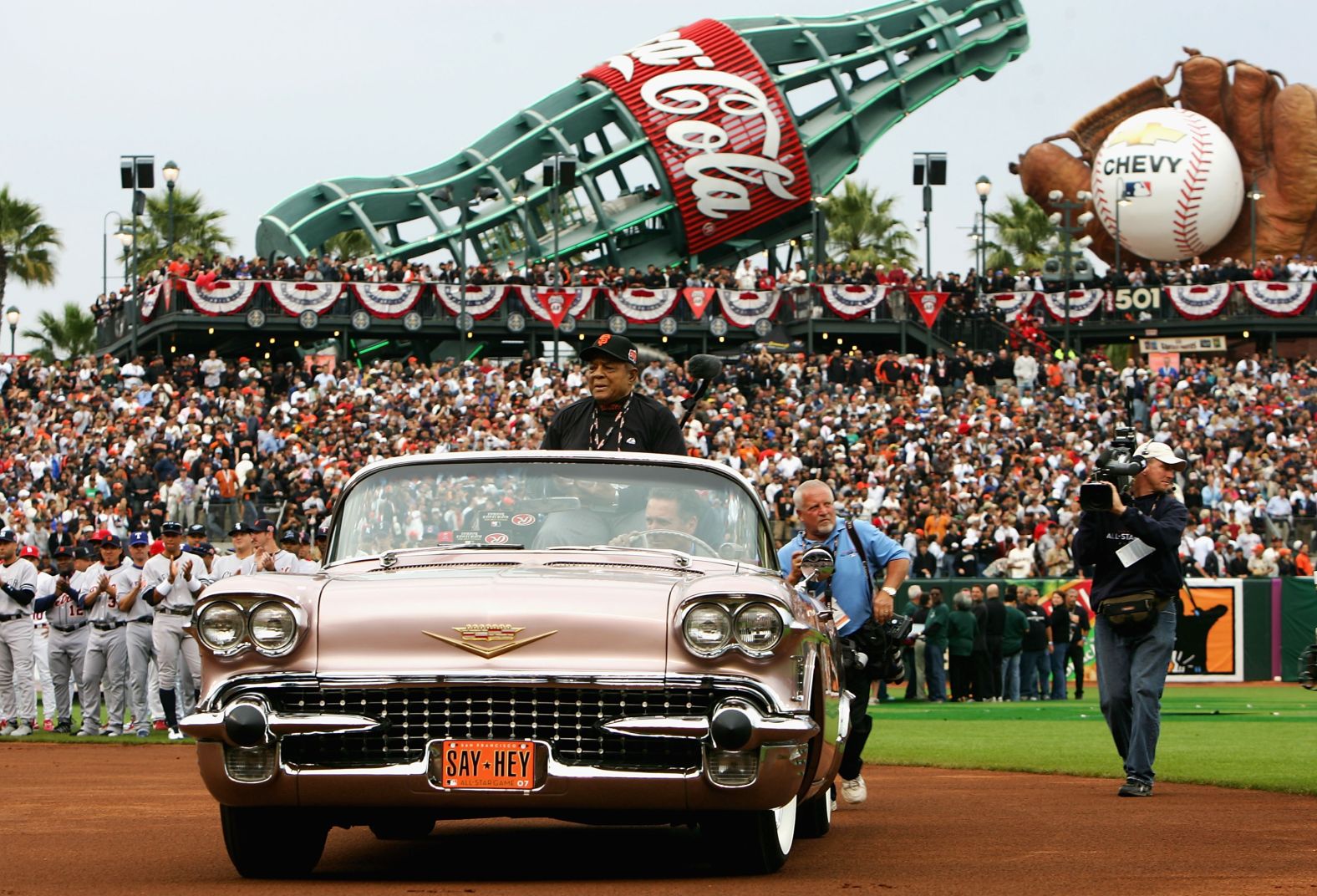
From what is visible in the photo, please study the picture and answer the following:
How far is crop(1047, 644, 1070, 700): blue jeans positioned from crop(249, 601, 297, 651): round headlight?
835 inches

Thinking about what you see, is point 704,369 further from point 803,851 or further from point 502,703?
point 502,703

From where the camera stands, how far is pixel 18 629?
61.9 ft

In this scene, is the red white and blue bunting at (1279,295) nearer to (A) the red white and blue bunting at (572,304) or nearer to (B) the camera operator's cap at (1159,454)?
(A) the red white and blue bunting at (572,304)

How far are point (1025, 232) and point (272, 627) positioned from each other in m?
63.4

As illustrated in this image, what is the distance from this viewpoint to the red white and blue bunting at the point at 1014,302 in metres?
55.0

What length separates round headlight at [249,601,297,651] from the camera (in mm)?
6809

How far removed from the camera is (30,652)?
1891 centimetres

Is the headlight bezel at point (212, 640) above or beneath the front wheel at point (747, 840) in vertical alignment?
above

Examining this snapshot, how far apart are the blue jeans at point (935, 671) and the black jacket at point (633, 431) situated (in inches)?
681

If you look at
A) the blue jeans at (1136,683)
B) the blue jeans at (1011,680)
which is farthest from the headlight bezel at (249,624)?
the blue jeans at (1011,680)

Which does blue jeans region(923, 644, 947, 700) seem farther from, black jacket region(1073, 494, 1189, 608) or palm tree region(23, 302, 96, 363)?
palm tree region(23, 302, 96, 363)

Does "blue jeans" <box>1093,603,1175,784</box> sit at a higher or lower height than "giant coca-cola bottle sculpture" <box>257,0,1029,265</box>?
lower

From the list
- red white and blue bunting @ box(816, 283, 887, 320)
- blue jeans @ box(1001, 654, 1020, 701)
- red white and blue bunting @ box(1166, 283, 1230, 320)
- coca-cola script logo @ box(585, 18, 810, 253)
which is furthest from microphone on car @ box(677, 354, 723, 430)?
coca-cola script logo @ box(585, 18, 810, 253)

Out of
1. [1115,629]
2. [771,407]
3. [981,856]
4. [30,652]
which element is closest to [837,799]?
[1115,629]
